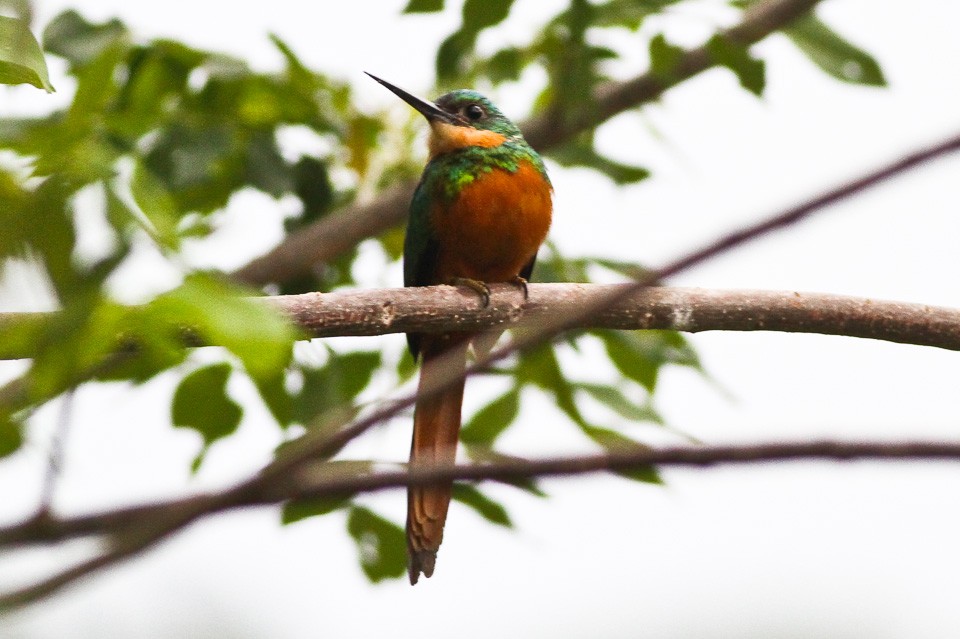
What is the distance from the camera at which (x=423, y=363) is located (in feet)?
10.4

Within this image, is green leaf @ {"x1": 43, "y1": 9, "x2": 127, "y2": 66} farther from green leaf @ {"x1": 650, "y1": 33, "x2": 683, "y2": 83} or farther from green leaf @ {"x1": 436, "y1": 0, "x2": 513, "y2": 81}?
green leaf @ {"x1": 650, "y1": 33, "x2": 683, "y2": 83}

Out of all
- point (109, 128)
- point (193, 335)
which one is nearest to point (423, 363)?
point (109, 128)

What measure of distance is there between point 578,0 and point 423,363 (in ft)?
3.42

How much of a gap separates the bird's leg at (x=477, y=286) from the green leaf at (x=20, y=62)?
1335mm

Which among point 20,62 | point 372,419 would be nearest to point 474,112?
point 20,62

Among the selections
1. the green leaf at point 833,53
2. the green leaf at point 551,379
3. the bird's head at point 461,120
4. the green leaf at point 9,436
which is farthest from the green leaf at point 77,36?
the green leaf at point 9,436

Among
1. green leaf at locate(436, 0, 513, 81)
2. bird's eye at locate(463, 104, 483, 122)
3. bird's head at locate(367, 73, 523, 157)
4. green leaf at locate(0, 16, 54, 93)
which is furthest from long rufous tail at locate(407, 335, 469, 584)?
green leaf at locate(0, 16, 54, 93)

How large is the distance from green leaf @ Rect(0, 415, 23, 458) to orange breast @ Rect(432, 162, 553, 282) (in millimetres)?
2243

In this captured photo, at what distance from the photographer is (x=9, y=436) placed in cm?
105

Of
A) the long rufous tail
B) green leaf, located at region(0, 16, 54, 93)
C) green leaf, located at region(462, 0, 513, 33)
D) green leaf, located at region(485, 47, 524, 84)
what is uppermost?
green leaf, located at region(462, 0, 513, 33)

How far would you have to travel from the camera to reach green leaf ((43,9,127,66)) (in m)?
2.82

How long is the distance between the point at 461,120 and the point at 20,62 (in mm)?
2806

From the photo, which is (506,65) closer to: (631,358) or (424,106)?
(424,106)

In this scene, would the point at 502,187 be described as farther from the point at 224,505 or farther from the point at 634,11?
the point at 224,505
